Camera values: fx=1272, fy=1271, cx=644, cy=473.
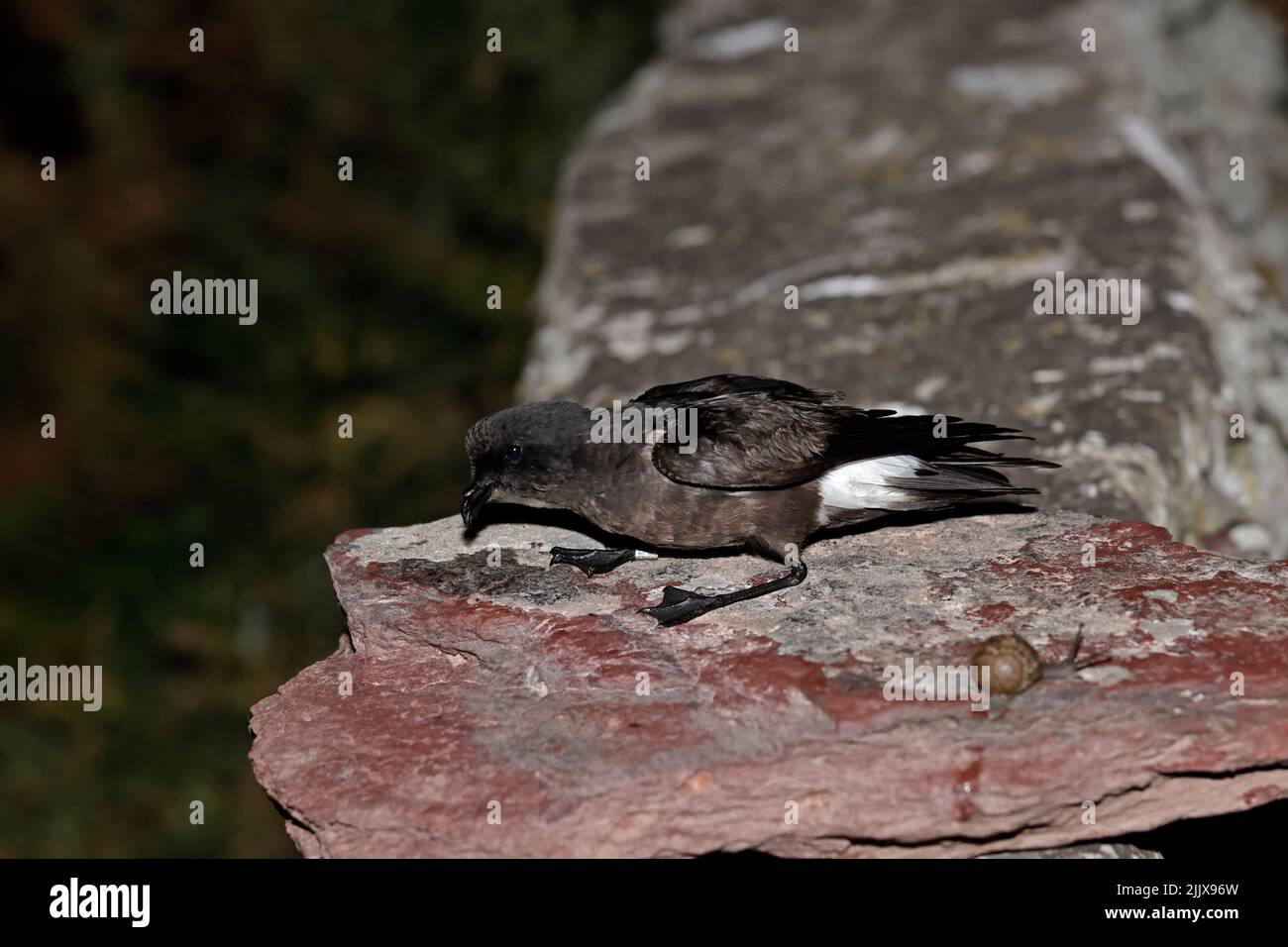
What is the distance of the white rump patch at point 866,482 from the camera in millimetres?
3225

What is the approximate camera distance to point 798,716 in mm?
2465

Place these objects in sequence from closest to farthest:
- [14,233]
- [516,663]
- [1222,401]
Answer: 1. [516,663]
2. [1222,401]
3. [14,233]

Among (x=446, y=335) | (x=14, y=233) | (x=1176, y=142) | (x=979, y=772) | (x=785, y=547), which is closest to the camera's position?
(x=979, y=772)

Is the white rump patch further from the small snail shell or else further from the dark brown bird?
the small snail shell

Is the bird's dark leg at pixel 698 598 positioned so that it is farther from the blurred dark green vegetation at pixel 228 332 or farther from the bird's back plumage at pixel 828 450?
the blurred dark green vegetation at pixel 228 332

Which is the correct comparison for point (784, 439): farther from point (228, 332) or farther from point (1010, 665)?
point (228, 332)

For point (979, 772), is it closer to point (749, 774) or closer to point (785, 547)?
point (749, 774)

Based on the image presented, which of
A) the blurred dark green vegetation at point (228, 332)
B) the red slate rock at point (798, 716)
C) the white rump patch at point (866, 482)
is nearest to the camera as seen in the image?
the red slate rock at point (798, 716)

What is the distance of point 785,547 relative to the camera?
316cm

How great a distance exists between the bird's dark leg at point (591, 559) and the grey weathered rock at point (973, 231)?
33.8 inches

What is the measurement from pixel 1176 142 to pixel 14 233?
5.65m

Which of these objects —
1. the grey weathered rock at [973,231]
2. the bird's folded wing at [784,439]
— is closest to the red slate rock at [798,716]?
the bird's folded wing at [784,439]

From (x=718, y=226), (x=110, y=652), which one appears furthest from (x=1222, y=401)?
(x=110, y=652)

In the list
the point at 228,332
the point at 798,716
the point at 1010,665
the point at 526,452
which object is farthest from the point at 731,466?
the point at 228,332
